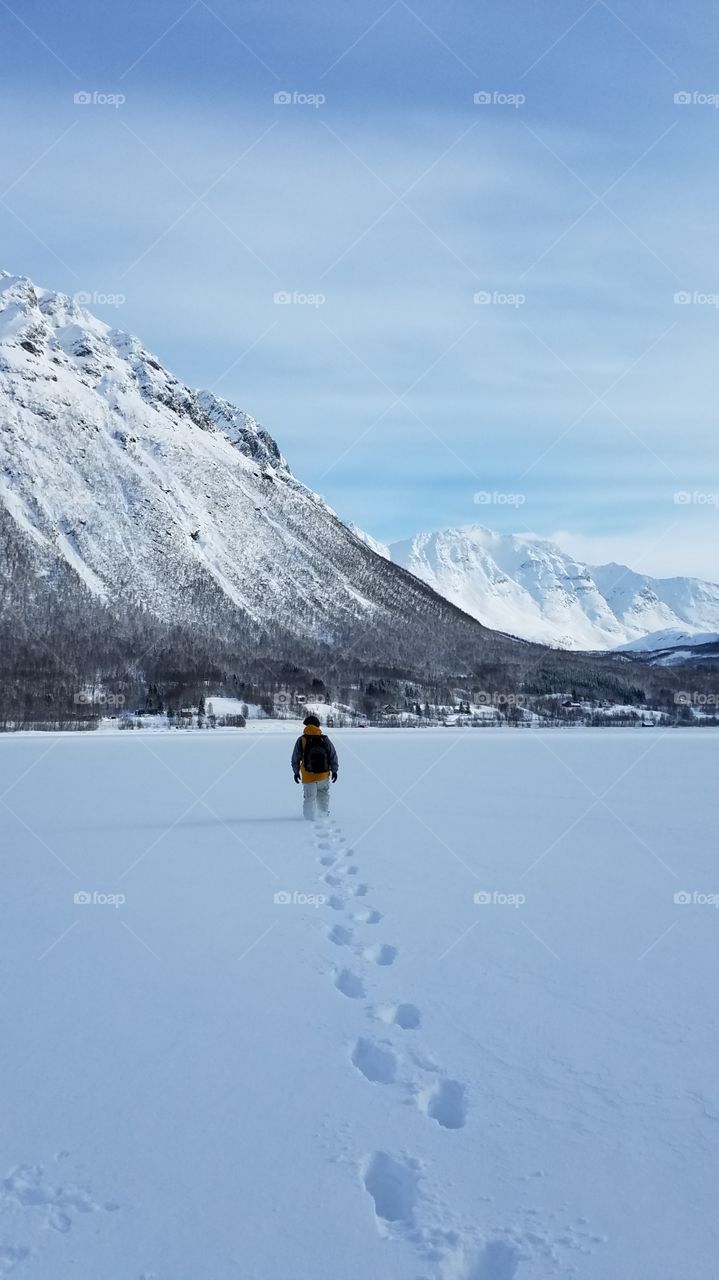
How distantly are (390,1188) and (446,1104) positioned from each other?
91 centimetres

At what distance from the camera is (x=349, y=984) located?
24.2 feet

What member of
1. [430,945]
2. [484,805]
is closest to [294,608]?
[484,805]

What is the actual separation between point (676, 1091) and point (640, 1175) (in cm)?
105

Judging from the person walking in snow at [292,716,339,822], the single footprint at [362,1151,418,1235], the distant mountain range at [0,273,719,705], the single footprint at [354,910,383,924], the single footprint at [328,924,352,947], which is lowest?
the single footprint at [328,924,352,947]

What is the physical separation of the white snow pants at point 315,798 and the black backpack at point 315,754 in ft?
1.17

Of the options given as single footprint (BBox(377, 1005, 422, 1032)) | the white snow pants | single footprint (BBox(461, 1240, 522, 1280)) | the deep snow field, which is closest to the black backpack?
the white snow pants

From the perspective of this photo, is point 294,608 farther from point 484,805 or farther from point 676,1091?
point 676,1091

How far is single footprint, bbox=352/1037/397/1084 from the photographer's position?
5.61 m

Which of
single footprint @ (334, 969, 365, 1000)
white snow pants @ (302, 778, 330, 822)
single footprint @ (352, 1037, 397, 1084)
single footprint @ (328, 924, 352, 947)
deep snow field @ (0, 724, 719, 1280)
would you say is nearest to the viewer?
deep snow field @ (0, 724, 719, 1280)

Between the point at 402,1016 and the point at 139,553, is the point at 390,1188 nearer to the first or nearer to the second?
the point at 402,1016

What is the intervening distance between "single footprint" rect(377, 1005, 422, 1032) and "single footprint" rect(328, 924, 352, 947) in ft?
6.09

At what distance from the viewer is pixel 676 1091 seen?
5.38m

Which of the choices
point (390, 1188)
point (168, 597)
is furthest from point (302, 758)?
point (168, 597)

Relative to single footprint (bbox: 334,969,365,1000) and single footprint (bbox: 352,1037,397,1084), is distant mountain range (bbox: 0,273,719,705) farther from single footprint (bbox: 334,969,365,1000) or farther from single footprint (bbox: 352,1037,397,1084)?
single footprint (bbox: 352,1037,397,1084)
